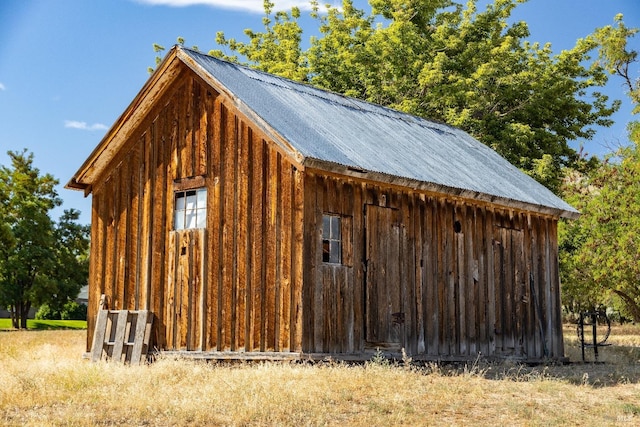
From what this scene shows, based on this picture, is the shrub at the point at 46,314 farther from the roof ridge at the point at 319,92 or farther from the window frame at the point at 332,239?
the window frame at the point at 332,239

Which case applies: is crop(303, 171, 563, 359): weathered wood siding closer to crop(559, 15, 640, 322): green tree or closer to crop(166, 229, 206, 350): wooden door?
crop(166, 229, 206, 350): wooden door

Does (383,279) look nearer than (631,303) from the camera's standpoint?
Yes

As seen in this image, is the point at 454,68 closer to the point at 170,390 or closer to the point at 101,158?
the point at 101,158

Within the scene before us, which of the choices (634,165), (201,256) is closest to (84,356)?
(201,256)

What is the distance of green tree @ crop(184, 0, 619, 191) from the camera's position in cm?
3080

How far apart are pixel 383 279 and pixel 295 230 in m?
2.39

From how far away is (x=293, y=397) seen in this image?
10484 mm

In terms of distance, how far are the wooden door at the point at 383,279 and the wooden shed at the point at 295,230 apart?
34mm

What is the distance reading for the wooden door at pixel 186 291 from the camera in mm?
15977

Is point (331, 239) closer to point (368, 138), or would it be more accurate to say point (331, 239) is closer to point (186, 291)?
point (186, 291)

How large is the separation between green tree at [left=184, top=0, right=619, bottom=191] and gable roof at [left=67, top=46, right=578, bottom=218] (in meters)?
8.18

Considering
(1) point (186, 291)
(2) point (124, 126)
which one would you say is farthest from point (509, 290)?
(2) point (124, 126)

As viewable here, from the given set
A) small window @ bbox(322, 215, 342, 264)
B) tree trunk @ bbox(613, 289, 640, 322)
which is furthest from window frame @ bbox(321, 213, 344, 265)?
tree trunk @ bbox(613, 289, 640, 322)

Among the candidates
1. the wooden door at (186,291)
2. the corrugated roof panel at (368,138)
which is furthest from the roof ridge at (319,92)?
the wooden door at (186,291)
